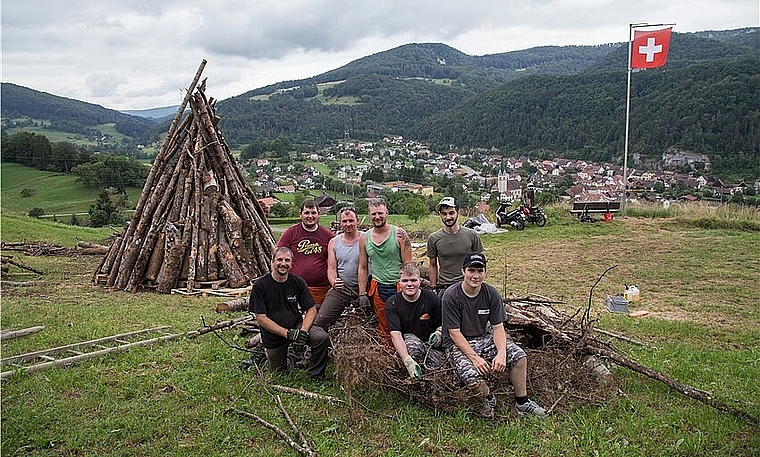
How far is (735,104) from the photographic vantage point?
107ft

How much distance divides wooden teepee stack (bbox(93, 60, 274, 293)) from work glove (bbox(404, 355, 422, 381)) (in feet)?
19.1

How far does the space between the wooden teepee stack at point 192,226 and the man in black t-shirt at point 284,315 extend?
4725mm

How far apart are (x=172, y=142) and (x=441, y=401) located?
8357mm

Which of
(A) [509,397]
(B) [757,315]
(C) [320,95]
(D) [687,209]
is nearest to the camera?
(A) [509,397]

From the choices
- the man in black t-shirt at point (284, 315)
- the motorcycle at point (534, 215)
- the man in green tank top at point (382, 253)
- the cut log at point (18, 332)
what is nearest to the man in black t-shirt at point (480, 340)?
the man in green tank top at point (382, 253)

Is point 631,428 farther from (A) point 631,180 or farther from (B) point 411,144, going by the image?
(B) point 411,144

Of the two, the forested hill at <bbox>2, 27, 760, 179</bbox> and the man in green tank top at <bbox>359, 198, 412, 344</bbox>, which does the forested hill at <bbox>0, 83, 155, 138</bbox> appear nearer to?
the forested hill at <bbox>2, 27, 760, 179</bbox>

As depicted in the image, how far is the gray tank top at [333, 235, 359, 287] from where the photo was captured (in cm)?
530

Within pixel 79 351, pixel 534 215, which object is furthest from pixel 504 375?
pixel 534 215

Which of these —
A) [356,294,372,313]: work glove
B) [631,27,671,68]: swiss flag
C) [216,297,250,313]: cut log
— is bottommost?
[216,297,250,313]: cut log

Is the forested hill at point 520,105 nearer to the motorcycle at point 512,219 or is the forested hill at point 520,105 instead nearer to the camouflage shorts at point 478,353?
the motorcycle at point 512,219

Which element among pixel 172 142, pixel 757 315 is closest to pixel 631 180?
pixel 757 315

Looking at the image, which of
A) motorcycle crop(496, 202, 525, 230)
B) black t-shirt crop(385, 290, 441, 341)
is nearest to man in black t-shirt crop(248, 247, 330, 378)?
black t-shirt crop(385, 290, 441, 341)

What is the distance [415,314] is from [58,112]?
4527 inches
